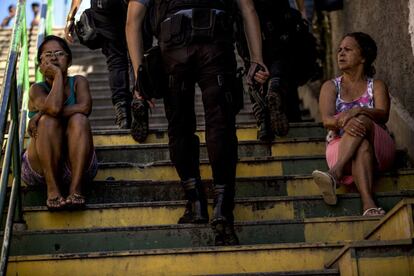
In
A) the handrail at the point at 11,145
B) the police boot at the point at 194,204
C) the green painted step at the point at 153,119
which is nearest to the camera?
the handrail at the point at 11,145

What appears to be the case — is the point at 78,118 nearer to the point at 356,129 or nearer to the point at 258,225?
the point at 258,225

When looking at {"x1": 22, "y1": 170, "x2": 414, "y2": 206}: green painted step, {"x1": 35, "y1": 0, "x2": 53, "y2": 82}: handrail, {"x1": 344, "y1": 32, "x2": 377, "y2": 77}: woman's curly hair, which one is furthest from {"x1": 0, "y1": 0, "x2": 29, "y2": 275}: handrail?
{"x1": 35, "y1": 0, "x2": 53, "y2": 82}: handrail

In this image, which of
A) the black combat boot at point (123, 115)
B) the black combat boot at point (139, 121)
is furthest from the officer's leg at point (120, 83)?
the black combat boot at point (139, 121)

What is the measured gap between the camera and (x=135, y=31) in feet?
16.4

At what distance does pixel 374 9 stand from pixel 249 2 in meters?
2.42

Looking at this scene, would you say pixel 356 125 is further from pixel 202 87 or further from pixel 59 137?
pixel 59 137

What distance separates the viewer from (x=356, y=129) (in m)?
5.12

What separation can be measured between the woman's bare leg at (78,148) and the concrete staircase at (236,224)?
167mm

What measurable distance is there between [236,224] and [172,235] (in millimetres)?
336

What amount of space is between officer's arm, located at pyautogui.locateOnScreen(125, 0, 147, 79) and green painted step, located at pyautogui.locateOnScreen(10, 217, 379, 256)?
981 mm

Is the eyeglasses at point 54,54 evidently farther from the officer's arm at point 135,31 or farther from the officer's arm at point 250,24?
the officer's arm at point 250,24

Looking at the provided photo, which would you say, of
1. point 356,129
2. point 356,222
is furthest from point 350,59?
point 356,222

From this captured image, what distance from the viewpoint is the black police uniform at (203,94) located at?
14.9 feet

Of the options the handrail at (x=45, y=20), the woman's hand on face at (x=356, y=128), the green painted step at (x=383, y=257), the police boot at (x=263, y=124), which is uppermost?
the handrail at (x=45, y=20)
